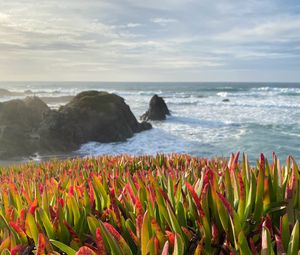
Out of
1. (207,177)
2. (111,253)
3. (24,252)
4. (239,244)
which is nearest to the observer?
(239,244)

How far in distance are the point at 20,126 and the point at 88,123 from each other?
3569mm

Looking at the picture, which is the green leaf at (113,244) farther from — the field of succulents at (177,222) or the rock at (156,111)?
the rock at (156,111)

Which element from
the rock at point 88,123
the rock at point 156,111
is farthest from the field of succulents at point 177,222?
the rock at point 156,111

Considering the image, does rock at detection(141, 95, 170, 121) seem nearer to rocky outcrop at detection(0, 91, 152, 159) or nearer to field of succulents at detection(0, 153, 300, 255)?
rocky outcrop at detection(0, 91, 152, 159)

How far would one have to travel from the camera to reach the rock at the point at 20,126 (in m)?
17.2

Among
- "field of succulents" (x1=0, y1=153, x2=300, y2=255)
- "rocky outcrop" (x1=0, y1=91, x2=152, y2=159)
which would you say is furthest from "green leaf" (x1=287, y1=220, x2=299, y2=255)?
"rocky outcrop" (x1=0, y1=91, x2=152, y2=159)

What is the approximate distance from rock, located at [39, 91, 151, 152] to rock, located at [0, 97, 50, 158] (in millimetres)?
797

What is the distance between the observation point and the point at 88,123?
66.2ft

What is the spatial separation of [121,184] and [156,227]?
3.26 ft

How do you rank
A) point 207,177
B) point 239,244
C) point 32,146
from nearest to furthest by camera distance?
point 239,244 < point 207,177 < point 32,146

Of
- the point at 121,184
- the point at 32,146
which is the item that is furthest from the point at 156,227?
the point at 32,146

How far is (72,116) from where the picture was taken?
19.9 metres

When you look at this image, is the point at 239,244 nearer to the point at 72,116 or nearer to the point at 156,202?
the point at 156,202

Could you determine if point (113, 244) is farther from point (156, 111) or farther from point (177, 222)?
point (156, 111)
